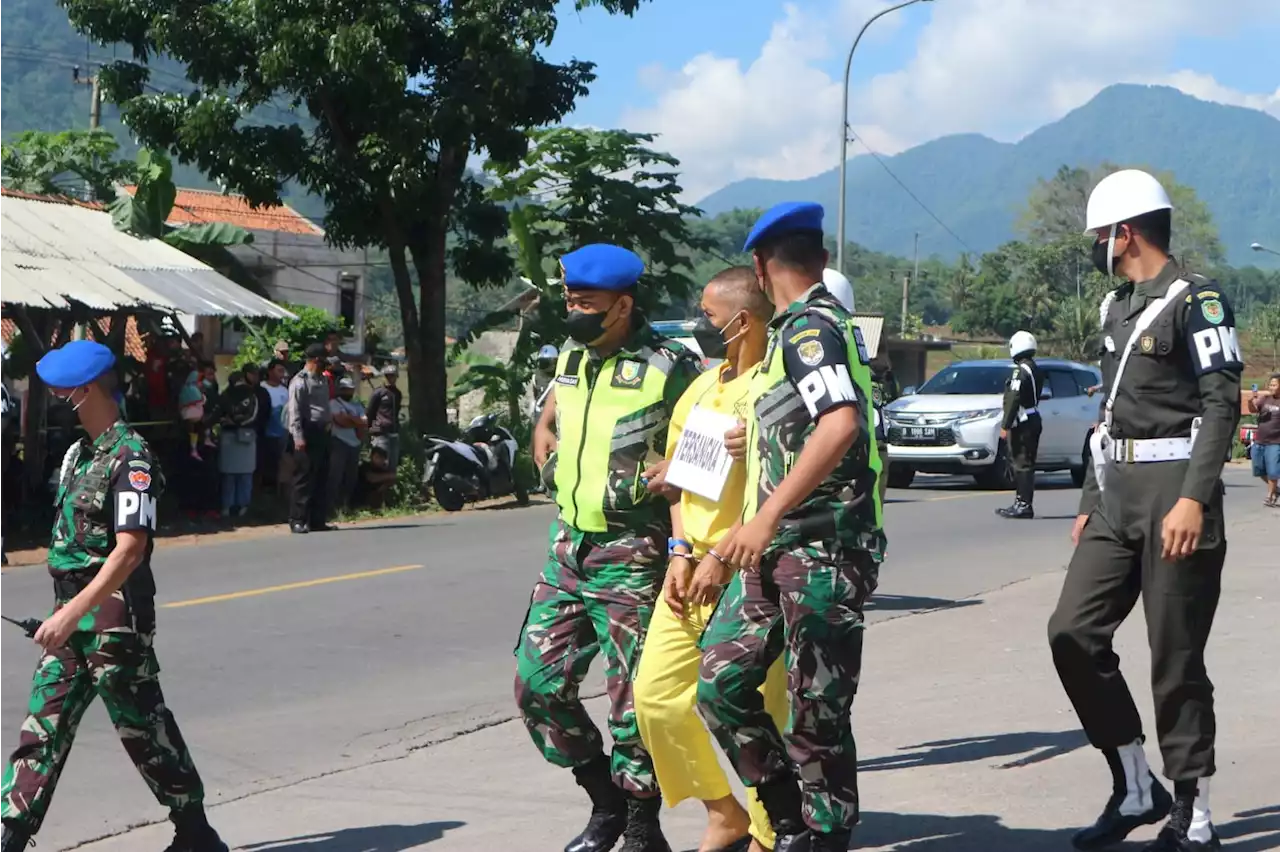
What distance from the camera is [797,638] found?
182 inches

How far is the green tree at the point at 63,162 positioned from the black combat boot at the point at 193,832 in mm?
37370

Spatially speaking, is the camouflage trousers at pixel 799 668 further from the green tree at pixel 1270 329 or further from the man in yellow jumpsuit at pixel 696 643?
the green tree at pixel 1270 329

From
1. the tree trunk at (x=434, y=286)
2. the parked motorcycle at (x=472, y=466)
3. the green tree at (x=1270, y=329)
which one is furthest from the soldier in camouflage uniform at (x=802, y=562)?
the green tree at (x=1270, y=329)

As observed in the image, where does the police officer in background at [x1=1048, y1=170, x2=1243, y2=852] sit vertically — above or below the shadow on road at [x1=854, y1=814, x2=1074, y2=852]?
above

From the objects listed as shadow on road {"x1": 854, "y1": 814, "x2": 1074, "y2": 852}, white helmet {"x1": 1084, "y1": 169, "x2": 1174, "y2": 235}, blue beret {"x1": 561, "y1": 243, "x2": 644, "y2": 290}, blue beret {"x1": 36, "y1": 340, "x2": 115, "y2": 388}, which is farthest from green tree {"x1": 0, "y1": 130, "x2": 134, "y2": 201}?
white helmet {"x1": 1084, "y1": 169, "x2": 1174, "y2": 235}

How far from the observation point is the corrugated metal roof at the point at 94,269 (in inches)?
661

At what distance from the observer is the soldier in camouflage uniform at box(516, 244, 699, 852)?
531 centimetres

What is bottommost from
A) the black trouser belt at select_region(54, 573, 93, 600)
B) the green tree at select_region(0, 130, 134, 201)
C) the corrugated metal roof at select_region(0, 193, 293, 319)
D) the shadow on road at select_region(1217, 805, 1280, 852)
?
the shadow on road at select_region(1217, 805, 1280, 852)

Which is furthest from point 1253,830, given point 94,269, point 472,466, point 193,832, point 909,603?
point 94,269

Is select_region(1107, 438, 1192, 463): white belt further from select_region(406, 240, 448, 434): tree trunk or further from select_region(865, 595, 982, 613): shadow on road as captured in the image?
select_region(406, 240, 448, 434): tree trunk

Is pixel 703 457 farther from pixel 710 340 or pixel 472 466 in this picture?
pixel 472 466

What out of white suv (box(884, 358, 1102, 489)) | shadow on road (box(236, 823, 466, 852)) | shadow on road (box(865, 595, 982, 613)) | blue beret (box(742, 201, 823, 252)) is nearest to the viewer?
blue beret (box(742, 201, 823, 252))

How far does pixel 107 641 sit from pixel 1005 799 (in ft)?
10.4

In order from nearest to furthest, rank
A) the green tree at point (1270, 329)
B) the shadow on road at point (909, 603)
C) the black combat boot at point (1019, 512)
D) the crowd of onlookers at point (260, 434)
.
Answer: the shadow on road at point (909, 603) → the crowd of onlookers at point (260, 434) → the black combat boot at point (1019, 512) → the green tree at point (1270, 329)
